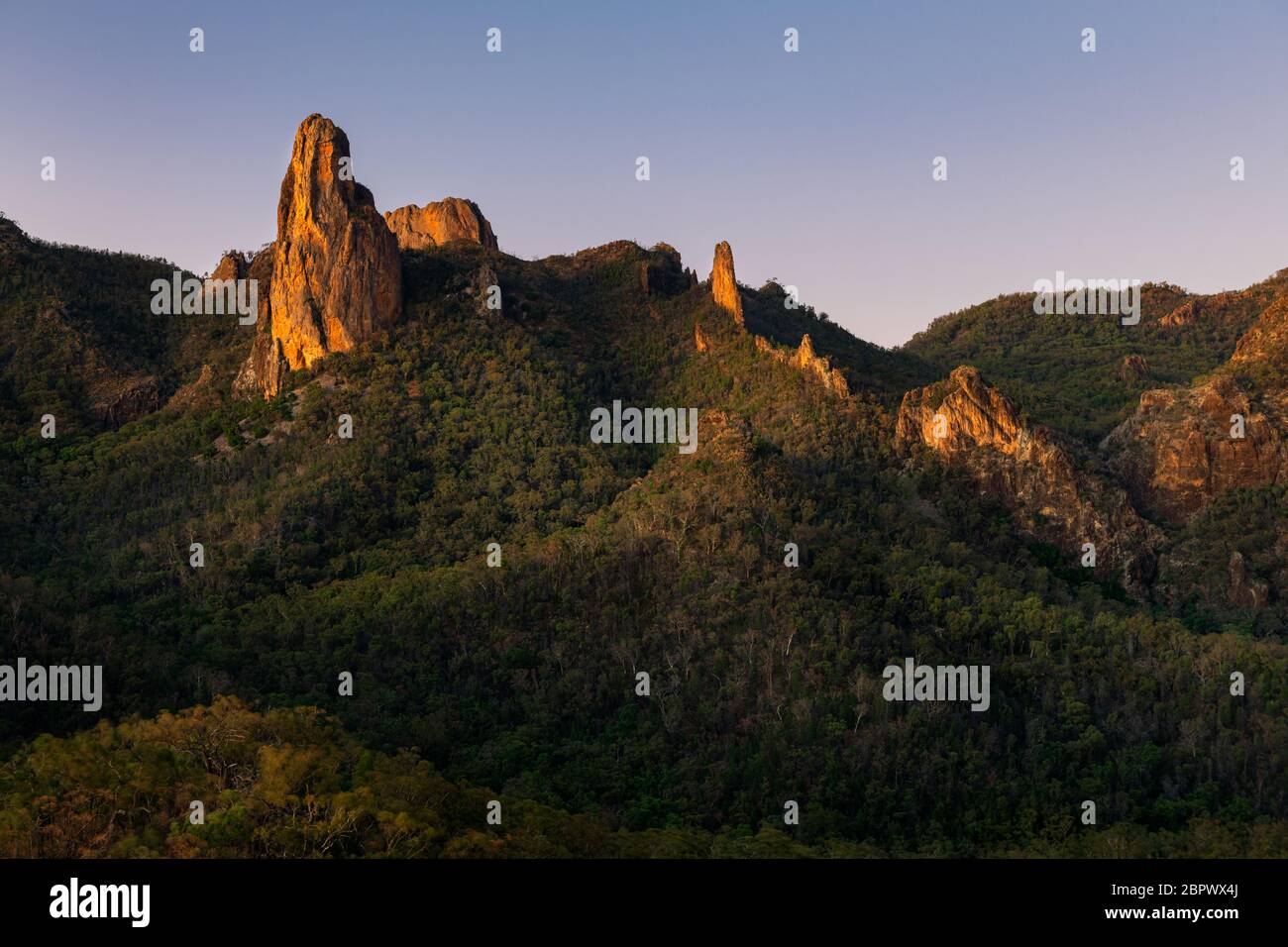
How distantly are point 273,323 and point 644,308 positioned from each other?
29.7 m

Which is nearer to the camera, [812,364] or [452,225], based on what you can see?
[812,364]

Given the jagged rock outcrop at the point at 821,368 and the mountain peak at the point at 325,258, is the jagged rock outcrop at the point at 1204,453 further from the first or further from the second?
the mountain peak at the point at 325,258

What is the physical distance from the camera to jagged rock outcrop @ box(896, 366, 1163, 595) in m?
78.6

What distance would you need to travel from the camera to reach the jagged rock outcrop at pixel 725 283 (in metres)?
99.6

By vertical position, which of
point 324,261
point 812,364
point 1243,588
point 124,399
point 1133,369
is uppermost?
point 324,261

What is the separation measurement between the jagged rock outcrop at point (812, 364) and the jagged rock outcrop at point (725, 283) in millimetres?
7374

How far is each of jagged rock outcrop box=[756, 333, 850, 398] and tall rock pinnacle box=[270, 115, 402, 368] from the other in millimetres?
28926

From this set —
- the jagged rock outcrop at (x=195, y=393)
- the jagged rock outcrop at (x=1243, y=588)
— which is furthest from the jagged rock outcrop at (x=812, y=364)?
the jagged rock outcrop at (x=195, y=393)

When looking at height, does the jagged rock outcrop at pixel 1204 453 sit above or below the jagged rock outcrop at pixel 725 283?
Result: below

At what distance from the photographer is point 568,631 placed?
62.3 m

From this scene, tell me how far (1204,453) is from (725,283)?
36617 mm

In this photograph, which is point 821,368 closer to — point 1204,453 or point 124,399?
point 1204,453

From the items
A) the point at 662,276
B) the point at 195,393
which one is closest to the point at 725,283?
the point at 662,276

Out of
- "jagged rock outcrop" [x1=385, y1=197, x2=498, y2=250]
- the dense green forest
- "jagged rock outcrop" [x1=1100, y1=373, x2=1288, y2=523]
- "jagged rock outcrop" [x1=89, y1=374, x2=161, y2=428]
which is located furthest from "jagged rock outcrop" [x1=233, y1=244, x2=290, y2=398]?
"jagged rock outcrop" [x1=1100, y1=373, x2=1288, y2=523]
